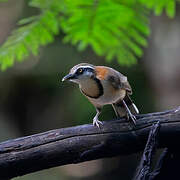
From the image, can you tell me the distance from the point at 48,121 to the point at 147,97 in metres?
2.04

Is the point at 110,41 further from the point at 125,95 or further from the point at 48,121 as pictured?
the point at 48,121

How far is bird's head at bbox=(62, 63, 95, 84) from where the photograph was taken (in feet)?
8.78

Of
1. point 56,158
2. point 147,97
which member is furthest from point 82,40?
point 147,97

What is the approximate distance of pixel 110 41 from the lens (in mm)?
2768

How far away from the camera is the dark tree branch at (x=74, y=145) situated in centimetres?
228

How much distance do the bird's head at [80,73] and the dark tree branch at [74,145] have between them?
1.39 feet

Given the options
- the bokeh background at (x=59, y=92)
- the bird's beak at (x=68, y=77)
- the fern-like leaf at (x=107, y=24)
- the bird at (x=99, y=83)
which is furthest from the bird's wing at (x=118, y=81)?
the bokeh background at (x=59, y=92)

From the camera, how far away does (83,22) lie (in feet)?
8.62

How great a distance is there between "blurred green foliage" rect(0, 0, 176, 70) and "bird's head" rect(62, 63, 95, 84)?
14cm

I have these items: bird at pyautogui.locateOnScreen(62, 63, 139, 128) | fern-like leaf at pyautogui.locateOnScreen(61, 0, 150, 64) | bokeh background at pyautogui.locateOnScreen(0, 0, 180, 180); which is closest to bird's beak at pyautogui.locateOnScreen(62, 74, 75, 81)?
bird at pyautogui.locateOnScreen(62, 63, 139, 128)

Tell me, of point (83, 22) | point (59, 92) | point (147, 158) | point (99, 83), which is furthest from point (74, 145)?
point (59, 92)

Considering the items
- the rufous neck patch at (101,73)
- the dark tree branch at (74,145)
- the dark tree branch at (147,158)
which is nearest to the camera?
the dark tree branch at (147,158)

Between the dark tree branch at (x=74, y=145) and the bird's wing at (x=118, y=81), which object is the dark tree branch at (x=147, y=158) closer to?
the dark tree branch at (x=74, y=145)

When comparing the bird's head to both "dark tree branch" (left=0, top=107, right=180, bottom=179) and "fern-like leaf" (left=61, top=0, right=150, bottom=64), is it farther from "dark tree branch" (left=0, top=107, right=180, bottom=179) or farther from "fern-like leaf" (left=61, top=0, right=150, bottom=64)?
"dark tree branch" (left=0, top=107, right=180, bottom=179)
